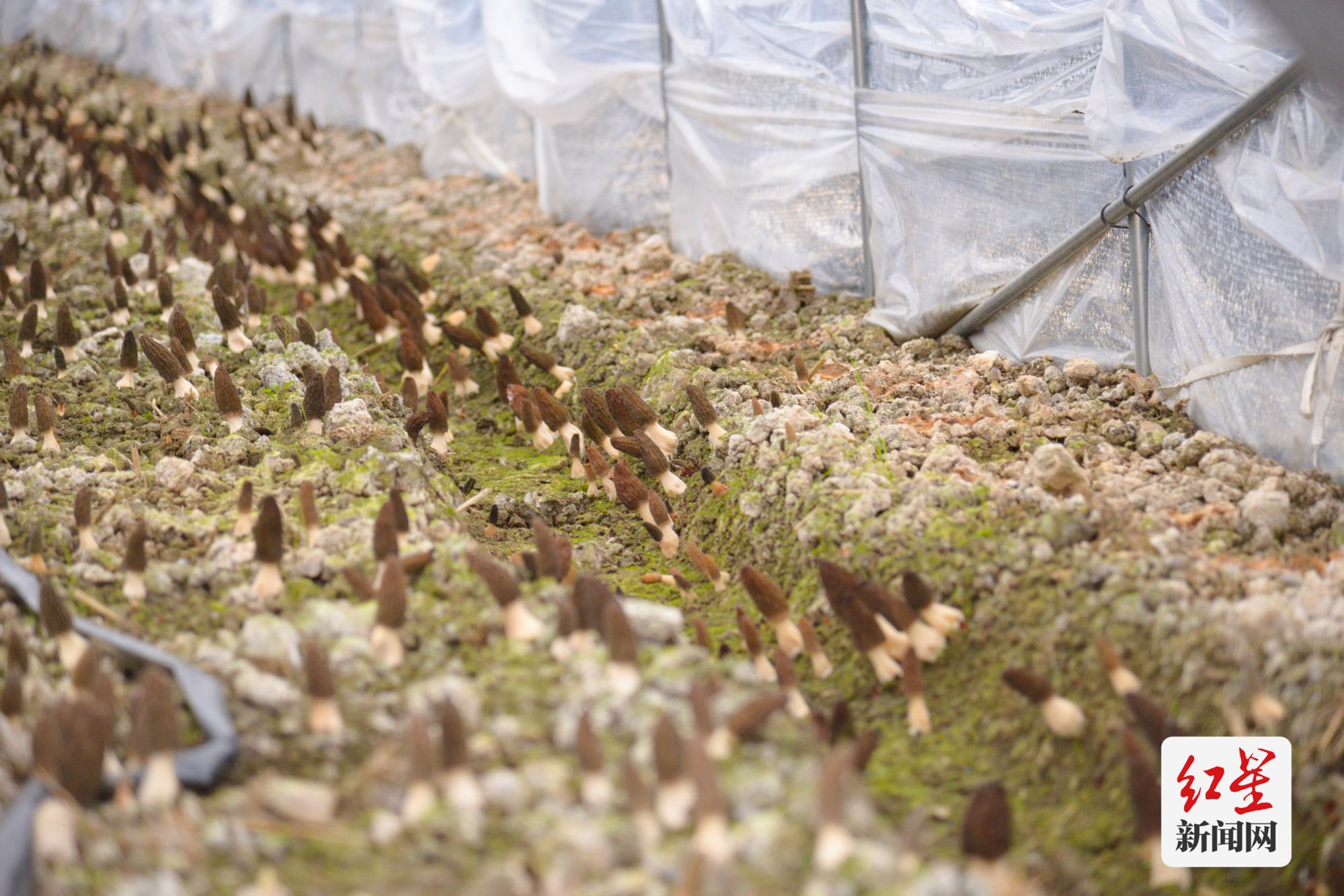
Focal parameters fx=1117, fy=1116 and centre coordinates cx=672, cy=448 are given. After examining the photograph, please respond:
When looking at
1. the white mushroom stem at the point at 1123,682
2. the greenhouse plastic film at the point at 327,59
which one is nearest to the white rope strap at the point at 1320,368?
the white mushroom stem at the point at 1123,682

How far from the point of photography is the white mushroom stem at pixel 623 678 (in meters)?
2.67

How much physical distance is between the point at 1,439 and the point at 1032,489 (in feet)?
12.5

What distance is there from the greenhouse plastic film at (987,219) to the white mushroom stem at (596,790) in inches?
123

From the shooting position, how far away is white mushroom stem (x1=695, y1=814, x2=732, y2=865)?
213cm

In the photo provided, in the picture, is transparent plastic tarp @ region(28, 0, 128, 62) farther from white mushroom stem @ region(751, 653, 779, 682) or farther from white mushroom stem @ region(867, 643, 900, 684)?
white mushroom stem @ region(867, 643, 900, 684)

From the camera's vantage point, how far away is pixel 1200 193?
3.97 m

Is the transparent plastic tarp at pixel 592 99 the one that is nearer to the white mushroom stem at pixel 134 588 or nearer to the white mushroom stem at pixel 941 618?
the white mushroom stem at pixel 941 618

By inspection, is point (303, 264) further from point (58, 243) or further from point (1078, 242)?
point (1078, 242)

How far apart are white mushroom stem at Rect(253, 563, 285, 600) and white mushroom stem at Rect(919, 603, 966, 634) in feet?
6.16

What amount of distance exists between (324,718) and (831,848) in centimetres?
122

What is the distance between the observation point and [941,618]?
3.26 meters

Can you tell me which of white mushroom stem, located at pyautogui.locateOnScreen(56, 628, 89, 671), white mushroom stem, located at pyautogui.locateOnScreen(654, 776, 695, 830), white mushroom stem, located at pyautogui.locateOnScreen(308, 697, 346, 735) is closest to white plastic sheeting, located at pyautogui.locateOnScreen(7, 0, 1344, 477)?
white mushroom stem, located at pyautogui.locateOnScreen(654, 776, 695, 830)

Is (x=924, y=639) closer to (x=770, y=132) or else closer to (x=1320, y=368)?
(x=1320, y=368)

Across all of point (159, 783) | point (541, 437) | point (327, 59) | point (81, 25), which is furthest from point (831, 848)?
Answer: point (81, 25)
